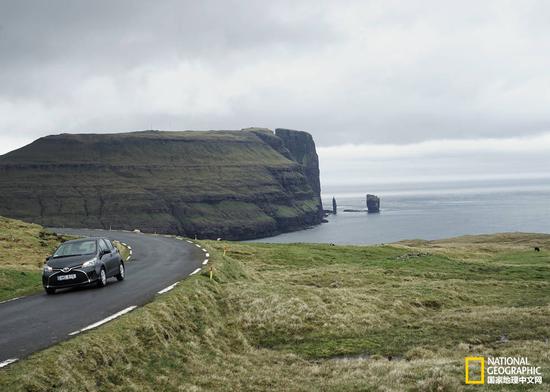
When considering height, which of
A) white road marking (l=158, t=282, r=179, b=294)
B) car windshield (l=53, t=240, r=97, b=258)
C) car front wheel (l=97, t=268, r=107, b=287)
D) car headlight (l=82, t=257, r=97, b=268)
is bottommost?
white road marking (l=158, t=282, r=179, b=294)

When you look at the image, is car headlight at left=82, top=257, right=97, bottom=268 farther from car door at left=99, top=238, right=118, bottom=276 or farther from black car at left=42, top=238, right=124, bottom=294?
car door at left=99, top=238, right=118, bottom=276

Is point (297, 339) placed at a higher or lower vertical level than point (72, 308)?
lower

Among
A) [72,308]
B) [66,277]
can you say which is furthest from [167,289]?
[72,308]

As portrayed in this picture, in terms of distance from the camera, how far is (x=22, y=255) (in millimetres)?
37031

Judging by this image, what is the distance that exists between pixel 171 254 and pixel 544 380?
29.6 metres

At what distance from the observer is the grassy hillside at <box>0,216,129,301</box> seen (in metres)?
25.0

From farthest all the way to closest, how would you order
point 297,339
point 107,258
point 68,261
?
point 107,258
point 68,261
point 297,339

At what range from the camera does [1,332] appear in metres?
14.7

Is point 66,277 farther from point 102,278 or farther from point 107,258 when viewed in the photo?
point 107,258

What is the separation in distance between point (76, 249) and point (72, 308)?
5.08 metres

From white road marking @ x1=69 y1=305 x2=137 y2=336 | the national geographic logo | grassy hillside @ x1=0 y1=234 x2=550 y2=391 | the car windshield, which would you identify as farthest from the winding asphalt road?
the national geographic logo

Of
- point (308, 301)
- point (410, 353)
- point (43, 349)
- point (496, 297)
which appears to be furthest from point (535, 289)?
point (43, 349)

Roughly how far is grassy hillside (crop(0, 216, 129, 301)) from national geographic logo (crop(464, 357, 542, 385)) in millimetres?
19063

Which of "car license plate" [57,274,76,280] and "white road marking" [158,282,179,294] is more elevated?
"car license plate" [57,274,76,280]
